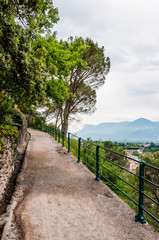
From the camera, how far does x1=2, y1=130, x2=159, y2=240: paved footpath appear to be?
265 centimetres

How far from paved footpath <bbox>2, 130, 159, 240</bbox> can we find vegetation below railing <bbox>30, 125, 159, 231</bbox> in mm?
319

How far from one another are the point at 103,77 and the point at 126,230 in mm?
18301

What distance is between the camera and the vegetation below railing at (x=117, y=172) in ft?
10.1

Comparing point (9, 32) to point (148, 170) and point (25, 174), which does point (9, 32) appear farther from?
point (148, 170)

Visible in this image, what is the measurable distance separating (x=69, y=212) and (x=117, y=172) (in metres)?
12.3

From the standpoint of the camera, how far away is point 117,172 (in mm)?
14703

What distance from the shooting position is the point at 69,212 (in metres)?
3.30

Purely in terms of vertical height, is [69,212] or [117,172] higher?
[69,212]

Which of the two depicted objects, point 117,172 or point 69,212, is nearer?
point 69,212

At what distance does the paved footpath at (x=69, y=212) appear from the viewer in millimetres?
2648

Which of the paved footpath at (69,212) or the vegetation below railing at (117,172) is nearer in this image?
the paved footpath at (69,212)

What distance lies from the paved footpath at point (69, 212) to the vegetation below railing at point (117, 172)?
0.32 meters

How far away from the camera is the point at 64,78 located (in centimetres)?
1252

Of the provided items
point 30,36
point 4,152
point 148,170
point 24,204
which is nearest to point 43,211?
point 24,204
